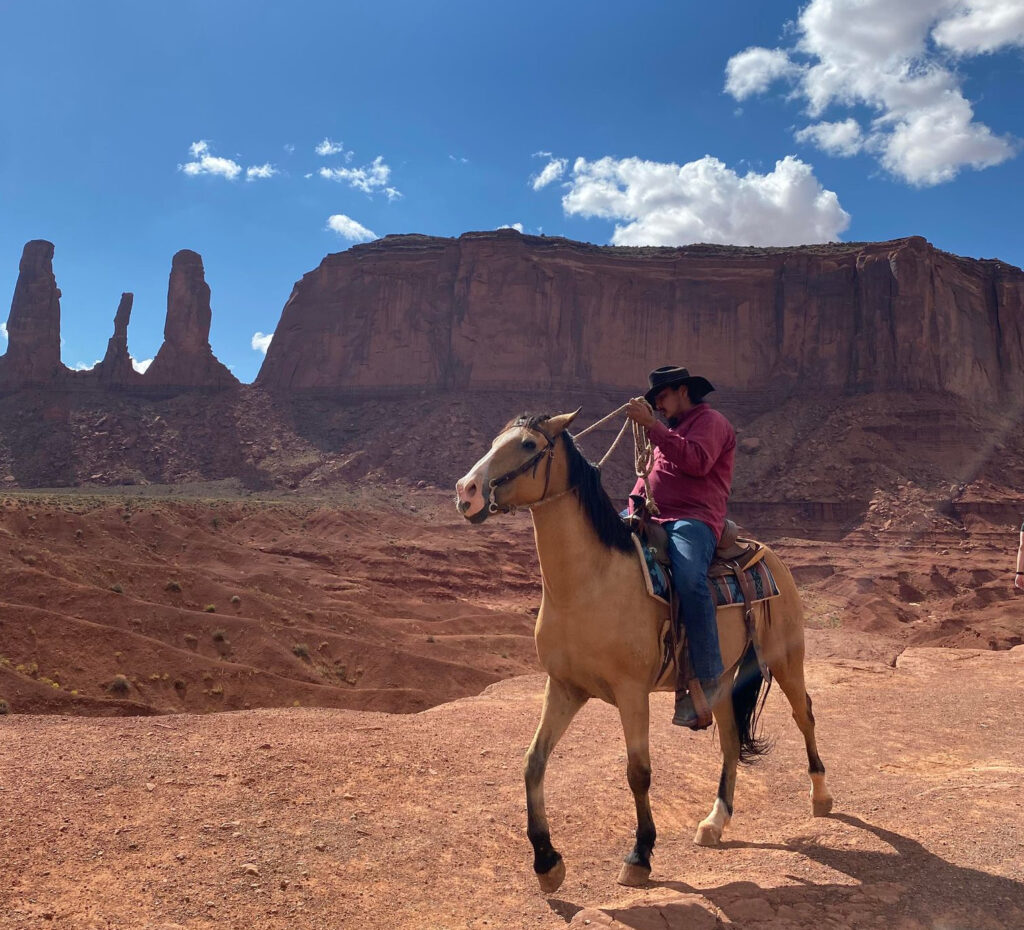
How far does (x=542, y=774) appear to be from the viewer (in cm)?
458

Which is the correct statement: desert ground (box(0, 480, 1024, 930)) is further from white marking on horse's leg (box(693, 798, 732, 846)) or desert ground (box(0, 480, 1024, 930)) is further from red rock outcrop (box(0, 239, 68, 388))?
red rock outcrop (box(0, 239, 68, 388))

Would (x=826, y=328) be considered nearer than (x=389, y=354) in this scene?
Yes

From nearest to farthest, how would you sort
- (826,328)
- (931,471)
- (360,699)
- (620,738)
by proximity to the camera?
(620,738) < (360,699) < (931,471) < (826,328)

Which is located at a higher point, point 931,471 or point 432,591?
point 931,471

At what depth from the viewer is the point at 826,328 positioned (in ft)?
230

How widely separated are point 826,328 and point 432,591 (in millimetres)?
54719

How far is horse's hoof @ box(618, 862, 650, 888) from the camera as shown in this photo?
4641 mm

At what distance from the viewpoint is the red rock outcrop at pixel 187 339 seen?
2908 inches

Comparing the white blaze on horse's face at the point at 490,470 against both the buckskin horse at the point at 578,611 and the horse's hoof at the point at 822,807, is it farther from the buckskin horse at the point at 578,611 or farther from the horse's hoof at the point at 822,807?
the horse's hoof at the point at 822,807

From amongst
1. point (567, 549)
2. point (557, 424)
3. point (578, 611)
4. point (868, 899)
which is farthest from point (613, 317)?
point (868, 899)

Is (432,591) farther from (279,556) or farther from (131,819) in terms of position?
(131,819)

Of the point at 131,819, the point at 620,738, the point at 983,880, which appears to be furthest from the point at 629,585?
the point at 620,738

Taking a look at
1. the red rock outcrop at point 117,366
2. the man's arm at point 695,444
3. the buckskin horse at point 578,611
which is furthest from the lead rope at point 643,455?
the red rock outcrop at point 117,366

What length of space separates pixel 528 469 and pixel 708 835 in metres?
3.41
